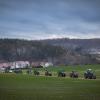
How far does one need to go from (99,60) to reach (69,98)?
51.2 m

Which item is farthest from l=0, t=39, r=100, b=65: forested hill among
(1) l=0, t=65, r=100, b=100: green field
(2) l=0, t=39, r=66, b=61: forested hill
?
(1) l=0, t=65, r=100, b=100: green field

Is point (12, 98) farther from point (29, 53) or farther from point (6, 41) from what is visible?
point (29, 53)

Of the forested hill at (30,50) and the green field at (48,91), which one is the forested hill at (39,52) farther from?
the green field at (48,91)

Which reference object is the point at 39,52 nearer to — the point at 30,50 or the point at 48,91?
the point at 30,50

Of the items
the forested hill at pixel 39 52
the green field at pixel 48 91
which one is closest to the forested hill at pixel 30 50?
the forested hill at pixel 39 52

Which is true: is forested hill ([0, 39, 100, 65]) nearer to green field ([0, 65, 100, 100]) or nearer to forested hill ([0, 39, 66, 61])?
forested hill ([0, 39, 66, 61])

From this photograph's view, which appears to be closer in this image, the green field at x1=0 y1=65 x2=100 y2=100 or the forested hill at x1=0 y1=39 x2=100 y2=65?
the green field at x1=0 y1=65 x2=100 y2=100

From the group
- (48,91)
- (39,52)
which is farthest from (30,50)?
(48,91)

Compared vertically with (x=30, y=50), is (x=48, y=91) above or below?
below

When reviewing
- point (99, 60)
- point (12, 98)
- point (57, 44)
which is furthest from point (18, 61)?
point (12, 98)

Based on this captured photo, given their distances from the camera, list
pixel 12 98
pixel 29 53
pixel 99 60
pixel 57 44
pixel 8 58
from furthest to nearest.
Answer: pixel 29 53
pixel 57 44
pixel 8 58
pixel 99 60
pixel 12 98

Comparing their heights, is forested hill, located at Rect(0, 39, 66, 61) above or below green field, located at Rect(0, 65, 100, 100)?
above

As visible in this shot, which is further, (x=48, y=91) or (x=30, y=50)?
(x=30, y=50)

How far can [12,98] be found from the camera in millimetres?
16625
